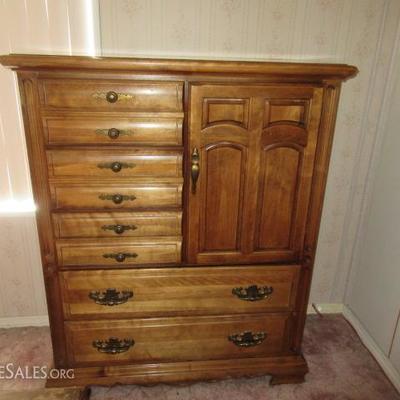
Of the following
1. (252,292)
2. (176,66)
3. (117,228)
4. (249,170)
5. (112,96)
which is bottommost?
(252,292)

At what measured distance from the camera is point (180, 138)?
1534 mm

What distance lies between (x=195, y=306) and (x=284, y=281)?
47cm

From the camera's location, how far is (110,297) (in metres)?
1.73

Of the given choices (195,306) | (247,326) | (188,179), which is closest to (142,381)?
(195,306)

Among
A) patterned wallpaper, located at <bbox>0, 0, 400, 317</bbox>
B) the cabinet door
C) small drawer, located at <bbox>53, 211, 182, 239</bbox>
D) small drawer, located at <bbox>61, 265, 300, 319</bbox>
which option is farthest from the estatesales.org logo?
the cabinet door

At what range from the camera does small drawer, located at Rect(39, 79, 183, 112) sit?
1.42 metres

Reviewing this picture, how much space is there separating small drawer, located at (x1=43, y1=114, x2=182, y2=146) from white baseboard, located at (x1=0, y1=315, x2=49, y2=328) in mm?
1525

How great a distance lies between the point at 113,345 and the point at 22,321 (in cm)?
100

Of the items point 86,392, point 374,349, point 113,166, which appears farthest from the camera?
point 374,349

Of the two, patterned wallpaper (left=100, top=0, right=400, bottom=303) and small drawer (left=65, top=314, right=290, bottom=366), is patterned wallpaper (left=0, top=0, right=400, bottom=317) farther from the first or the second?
small drawer (left=65, top=314, right=290, bottom=366)

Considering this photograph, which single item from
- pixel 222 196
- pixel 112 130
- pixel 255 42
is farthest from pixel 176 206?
pixel 255 42

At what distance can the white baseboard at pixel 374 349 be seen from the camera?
6.68 ft

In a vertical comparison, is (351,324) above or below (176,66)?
below

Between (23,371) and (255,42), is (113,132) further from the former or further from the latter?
(23,371)
